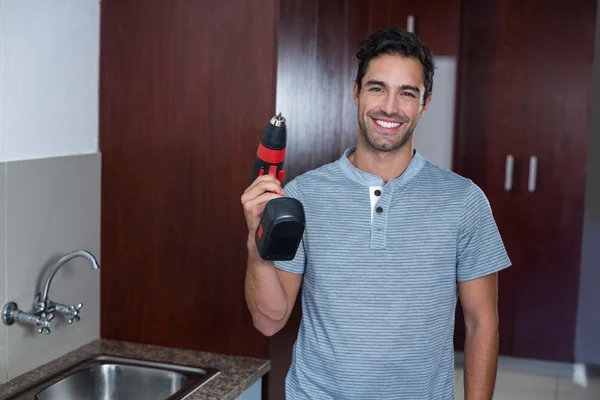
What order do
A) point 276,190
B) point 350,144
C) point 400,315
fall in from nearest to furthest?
point 276,190, point 400,315, point 350,144

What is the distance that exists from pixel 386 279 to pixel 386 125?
34 centimetres

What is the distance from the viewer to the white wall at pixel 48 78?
6.64ft

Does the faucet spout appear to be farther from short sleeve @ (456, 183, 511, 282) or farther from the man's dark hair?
short sleeve @ (456, 183, 511, 282)

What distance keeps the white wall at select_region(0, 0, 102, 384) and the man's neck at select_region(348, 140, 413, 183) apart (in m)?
0.94

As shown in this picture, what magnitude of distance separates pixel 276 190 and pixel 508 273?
304cm

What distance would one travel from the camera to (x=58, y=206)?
222 cm

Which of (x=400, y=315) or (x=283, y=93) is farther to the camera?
(x=283, y=93)

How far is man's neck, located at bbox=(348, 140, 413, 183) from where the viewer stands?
177cm

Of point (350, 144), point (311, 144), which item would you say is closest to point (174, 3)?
point (311, 144)

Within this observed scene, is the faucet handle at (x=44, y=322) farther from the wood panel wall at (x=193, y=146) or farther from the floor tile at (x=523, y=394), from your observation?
the floor tile at (x=523, y=394)

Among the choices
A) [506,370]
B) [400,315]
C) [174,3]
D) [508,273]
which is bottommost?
[506,370]

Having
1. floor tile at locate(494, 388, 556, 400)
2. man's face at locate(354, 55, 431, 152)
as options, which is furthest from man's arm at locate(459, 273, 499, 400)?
floor tile at locate(494, 388, 556, 400)

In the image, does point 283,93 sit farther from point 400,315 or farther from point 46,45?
point 400,315

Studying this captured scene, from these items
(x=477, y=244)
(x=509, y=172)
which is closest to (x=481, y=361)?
(x=477, y=244)
